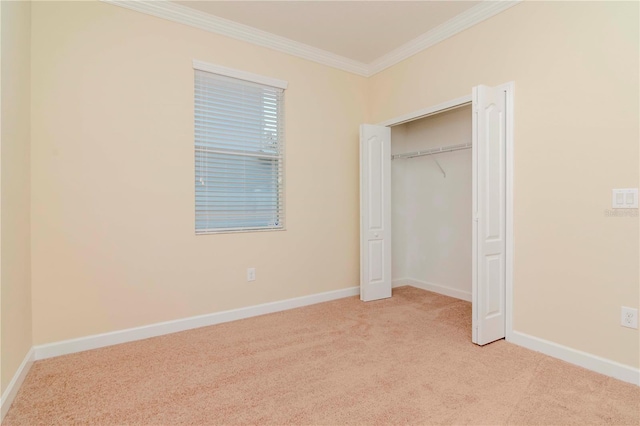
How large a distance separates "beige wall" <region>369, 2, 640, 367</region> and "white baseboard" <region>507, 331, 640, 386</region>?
41mm

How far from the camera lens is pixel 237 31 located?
326cm

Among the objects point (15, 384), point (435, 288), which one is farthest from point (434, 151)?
point (15, 384)

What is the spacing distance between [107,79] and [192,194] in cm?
112

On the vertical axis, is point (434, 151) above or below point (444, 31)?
below

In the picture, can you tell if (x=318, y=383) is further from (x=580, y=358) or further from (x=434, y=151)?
(x=434, y=151)

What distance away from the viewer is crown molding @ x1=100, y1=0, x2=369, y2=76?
284cm

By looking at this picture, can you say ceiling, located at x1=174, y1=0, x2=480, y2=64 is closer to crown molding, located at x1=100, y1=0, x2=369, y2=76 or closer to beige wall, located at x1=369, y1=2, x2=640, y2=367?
crown molding, located at x1=100, y1=0, x2=369, y2=76

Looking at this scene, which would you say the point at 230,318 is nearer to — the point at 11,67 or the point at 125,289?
the point at 125,289

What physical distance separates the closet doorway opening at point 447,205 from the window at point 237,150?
3.37 feet

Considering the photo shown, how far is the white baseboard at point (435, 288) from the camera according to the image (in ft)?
12.8

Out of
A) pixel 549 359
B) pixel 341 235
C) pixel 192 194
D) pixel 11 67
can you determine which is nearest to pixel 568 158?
pixel 549 359

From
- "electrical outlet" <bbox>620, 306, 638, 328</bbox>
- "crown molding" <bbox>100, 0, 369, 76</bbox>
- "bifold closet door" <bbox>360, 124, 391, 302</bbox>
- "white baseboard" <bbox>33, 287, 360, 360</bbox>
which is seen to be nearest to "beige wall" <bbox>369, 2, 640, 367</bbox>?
"electrical outlet" <bbox>620, 306, 638, 328</bbox>

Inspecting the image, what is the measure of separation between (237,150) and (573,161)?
9.16ft

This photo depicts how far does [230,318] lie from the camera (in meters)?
3.25
